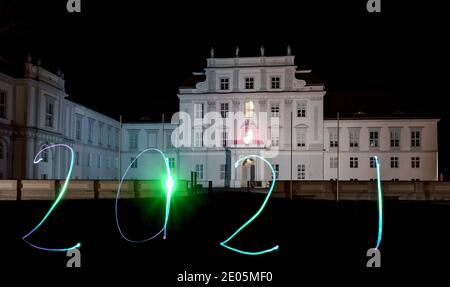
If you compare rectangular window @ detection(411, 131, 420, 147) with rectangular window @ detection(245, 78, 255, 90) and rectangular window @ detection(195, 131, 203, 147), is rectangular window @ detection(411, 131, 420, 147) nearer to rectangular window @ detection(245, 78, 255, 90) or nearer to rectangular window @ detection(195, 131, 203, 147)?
rectangular window @ detection(245, 78, 255, 90)

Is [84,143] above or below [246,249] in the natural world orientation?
above

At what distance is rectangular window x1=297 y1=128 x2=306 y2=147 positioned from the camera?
168 ft

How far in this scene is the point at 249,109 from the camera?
51.2 meters

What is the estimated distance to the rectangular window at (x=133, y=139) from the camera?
56.5 metres

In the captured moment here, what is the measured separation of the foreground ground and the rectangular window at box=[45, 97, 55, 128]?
2235 cm

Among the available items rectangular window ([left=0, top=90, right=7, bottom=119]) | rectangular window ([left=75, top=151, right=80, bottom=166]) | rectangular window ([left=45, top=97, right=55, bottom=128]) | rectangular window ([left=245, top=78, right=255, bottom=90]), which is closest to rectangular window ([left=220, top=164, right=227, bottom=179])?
rectangular window ([left=245, top=78, right=255, bottom=90])

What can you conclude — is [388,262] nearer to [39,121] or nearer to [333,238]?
[333,238]

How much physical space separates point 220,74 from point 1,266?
1664 inches

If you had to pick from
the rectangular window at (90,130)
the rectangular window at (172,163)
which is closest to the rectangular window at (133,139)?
the rectangular window at (172,163)

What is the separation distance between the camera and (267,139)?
50.9 meters

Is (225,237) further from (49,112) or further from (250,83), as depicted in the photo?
(250,83)

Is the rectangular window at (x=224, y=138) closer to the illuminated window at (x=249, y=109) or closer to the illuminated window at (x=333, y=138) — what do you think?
the illuminated window at (x=249, y=109)

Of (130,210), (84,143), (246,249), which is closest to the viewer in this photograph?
(246,249)
